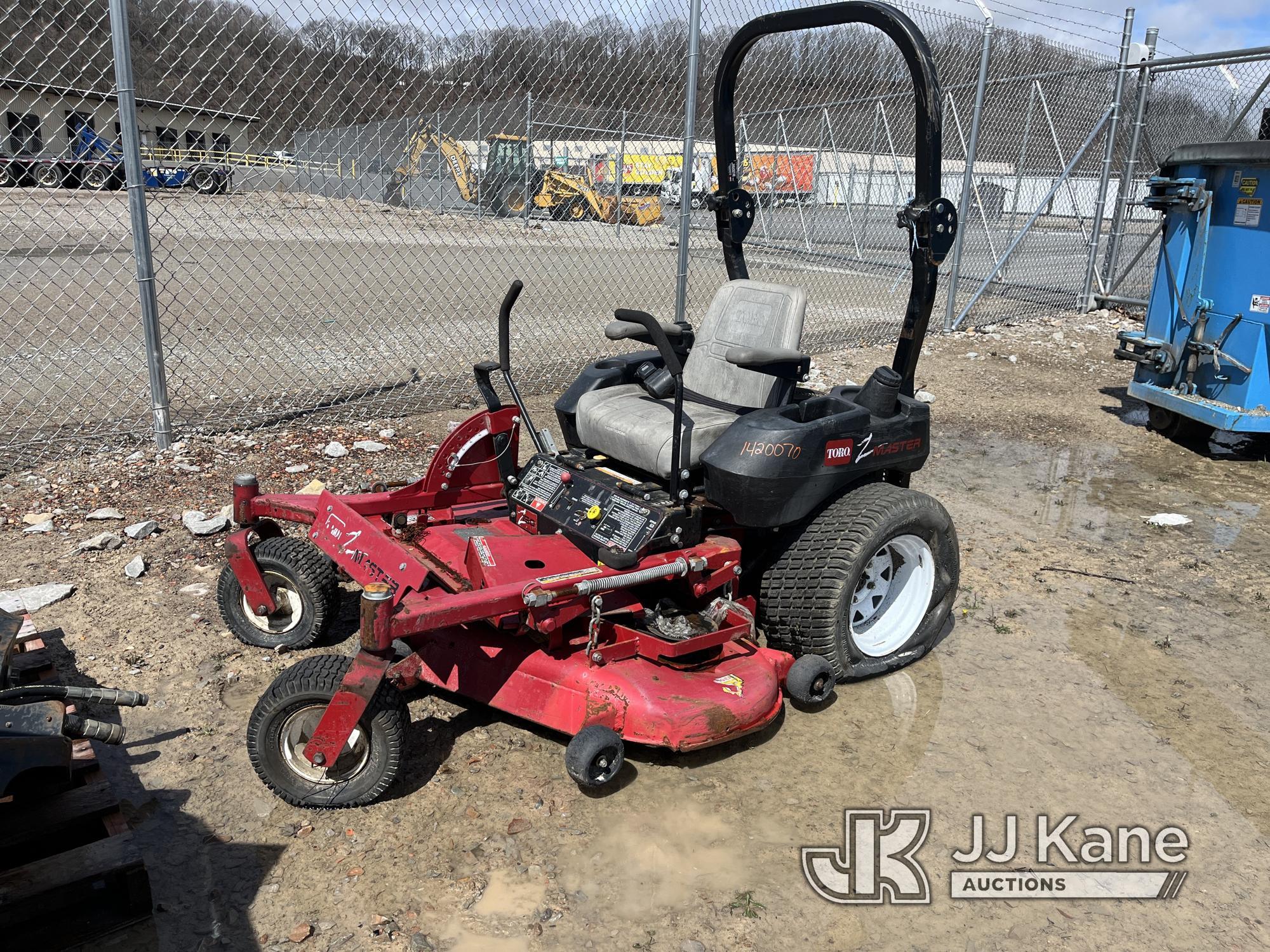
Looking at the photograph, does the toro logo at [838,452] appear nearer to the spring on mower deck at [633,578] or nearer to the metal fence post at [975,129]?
the spring on mower deck at [633,578]

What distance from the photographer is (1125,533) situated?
5203 millimetres

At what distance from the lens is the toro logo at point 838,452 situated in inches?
134

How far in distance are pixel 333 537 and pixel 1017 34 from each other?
9.61 m

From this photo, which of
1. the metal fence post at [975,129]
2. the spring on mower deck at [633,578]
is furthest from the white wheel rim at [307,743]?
the metal fence post at [975,129]

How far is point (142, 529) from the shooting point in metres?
4.36

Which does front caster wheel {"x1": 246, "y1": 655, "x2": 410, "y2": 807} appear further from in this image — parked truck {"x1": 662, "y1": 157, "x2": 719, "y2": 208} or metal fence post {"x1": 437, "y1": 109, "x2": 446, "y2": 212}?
parked truck {"x1": 662, "y1": 157, "x2": 719, "y2": 208}

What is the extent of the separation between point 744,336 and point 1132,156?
28.7ft

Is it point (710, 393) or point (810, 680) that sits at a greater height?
point (710, 393)

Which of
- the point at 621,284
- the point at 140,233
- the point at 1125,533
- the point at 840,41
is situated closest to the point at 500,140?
the point at 621,284

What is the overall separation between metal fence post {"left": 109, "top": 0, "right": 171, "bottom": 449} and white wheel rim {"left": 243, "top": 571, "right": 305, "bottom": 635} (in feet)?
6.45

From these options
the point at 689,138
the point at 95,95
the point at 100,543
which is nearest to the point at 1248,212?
the point at 689,138

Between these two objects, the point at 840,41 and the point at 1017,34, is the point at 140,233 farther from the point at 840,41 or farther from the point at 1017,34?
the point at 1017,34

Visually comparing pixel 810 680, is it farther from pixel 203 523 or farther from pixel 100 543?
pixel 100 543

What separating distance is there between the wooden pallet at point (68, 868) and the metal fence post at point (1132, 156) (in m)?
10.5
